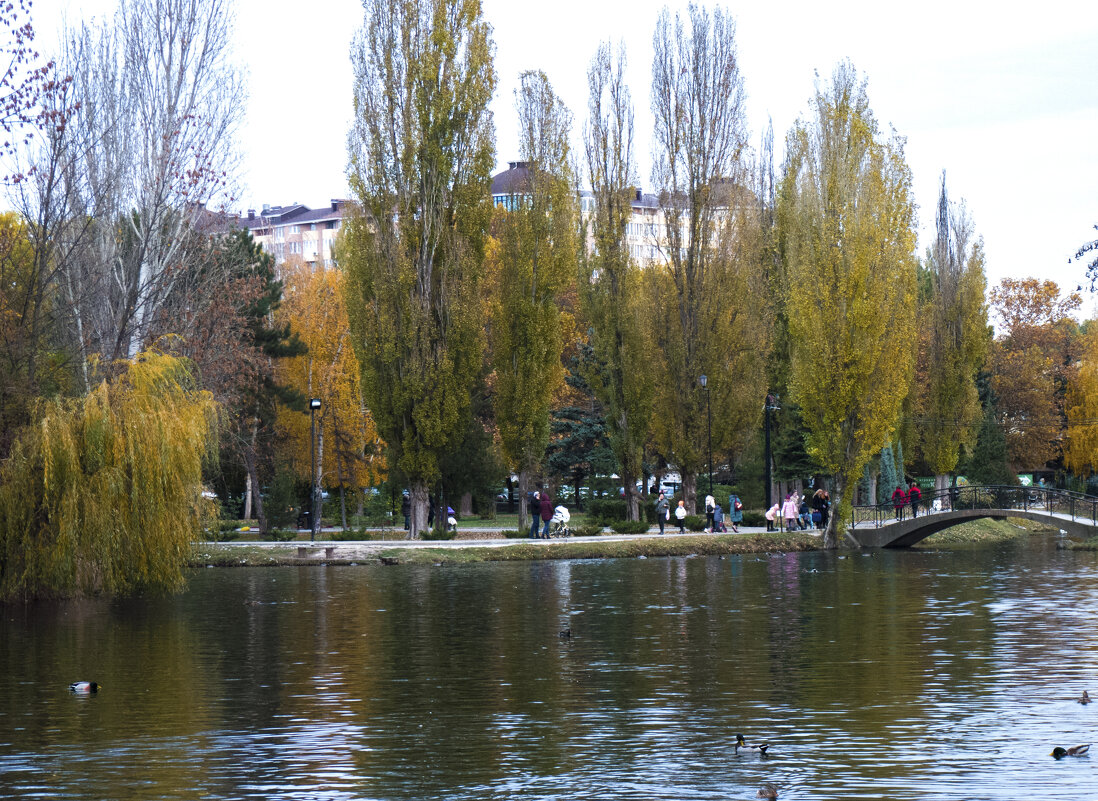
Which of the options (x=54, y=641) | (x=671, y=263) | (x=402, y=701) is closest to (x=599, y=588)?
(x=54, y=641)

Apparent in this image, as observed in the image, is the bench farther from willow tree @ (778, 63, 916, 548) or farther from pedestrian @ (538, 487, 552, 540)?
willow tree @ (778, 63, 916, 548)

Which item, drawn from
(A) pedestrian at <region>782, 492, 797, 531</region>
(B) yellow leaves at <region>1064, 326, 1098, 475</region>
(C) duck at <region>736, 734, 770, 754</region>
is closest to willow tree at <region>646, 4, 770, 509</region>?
(A) pedestrian at <region>782, 492, 797, 531</region>

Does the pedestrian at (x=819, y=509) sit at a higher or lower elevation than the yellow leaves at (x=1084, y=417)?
lower

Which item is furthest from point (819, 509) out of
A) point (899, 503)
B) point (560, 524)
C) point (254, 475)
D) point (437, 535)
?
point (254, 475)

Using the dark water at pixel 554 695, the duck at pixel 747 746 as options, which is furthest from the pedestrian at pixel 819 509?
the duck at pixel 747 746

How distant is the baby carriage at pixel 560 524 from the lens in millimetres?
44781

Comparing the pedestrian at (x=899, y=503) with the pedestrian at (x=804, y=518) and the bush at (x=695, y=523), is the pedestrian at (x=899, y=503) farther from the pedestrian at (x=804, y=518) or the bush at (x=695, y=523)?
the bush at (x=695, y=523)

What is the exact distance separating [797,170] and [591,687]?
42181 mm

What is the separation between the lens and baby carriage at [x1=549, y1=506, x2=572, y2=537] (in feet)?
147

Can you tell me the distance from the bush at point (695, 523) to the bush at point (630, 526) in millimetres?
2360

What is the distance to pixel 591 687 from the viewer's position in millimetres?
15117

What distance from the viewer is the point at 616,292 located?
48219 millimetres

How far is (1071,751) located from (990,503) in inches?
1526

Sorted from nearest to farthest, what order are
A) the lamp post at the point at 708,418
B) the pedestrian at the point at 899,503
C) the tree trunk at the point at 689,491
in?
the lamp post at the point at 708,418, the pedestrian at the point at 899,503, the tree trunk at the point at 689,491
